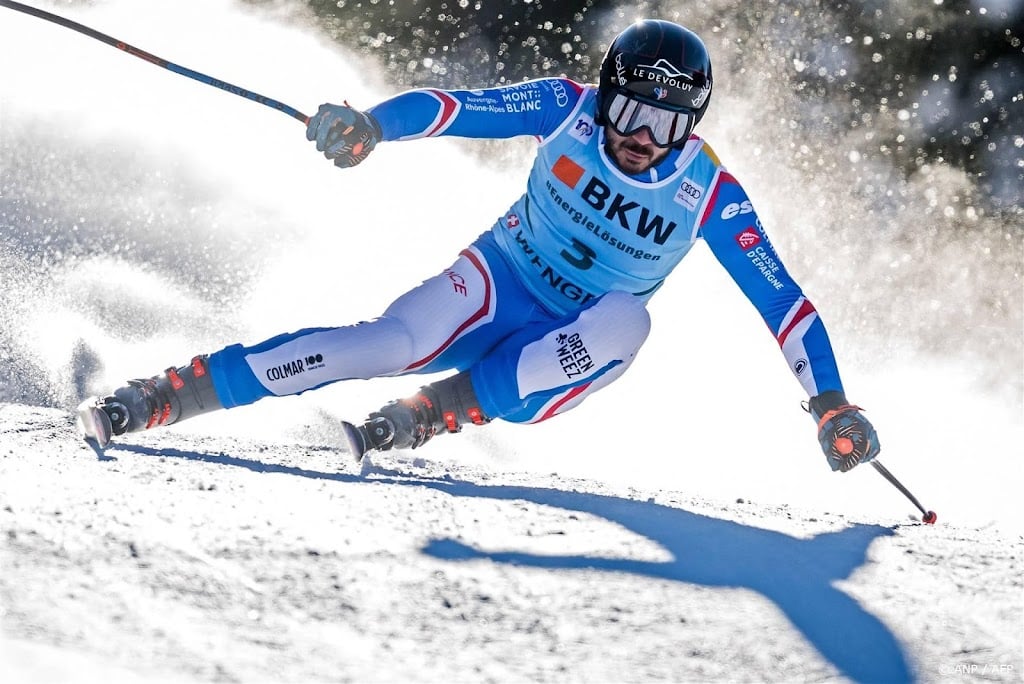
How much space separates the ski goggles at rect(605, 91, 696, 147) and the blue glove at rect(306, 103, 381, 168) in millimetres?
1002

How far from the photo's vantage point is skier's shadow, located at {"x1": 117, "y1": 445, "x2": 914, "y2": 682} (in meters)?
2.45

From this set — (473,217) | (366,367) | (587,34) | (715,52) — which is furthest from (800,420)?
(587,34)

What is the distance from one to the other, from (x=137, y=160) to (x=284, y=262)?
1723mm

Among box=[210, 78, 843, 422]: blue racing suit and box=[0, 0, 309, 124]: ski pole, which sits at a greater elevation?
box=[0, 0, 309, 124]: ski pole

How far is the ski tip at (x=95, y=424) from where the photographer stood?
3906 millimetres

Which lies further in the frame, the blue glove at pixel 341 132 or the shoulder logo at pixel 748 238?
the shoulder logo at pixel 748 238

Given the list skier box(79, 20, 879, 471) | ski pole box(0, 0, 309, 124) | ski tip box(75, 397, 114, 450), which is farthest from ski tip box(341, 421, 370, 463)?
ski pole box(0, 0, 309, 124)

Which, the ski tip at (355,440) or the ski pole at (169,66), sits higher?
the ski pole at (169,66)

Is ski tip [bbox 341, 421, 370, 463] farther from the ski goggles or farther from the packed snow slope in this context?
the ski goggles

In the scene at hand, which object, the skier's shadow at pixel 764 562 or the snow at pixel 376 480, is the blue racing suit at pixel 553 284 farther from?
the skier's shadow at pixel 764 562

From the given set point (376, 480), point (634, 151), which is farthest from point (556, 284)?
point (376, 480)

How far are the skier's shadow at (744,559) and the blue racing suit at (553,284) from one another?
47 centimetres

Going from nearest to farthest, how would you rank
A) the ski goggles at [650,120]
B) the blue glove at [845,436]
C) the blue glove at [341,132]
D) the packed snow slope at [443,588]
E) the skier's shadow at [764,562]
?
the packed snow slope at [443,588]
the skier's shadow at [764,562]
the blue glove at [845,436]
the blue glove at [341,132]
the ski goggles at [650,120]

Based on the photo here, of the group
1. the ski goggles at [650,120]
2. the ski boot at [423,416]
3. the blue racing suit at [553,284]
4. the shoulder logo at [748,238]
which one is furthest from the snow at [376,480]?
the ski goggles at [650,120]
